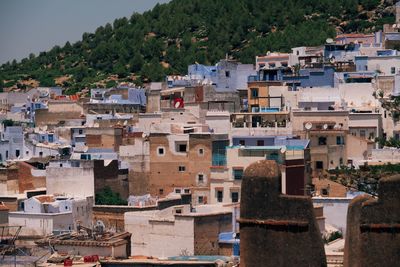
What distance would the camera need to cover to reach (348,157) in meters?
40.8

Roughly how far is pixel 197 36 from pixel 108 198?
41.5 m

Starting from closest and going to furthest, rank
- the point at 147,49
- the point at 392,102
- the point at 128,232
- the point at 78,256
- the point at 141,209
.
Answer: the point at 78,256 → the point at 128,232 → the point at 141,209 → the point at 392,102 → the point at 147,49

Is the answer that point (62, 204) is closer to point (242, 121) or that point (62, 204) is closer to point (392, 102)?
point (242, 121)

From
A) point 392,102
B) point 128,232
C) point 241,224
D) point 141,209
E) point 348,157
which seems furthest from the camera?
point 392,102

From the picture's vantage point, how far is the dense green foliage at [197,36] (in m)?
72.9

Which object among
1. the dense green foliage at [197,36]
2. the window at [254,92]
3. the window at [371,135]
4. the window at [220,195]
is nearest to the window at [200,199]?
the window at [220,195]

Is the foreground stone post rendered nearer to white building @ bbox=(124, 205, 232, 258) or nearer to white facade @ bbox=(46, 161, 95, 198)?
white building @ bbox=(124, 205, 232, 258)

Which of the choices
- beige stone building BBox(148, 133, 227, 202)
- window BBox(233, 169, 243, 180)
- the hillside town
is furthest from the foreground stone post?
beige stone building BBox(148, 133, 227, 202)

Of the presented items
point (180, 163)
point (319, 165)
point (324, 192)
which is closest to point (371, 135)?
point (319, 165)

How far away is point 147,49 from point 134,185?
124 ft

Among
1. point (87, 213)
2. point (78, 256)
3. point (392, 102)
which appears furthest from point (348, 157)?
point (78, 256)

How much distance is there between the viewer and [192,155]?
41.5 metres

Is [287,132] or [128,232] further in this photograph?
→ [287,132]

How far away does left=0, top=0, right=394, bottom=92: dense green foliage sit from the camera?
72.9 meters
